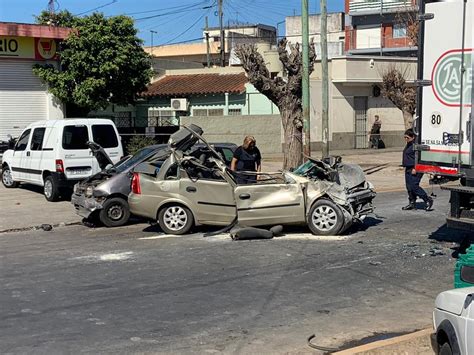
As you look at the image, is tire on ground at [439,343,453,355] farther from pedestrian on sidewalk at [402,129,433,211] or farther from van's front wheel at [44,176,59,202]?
van's front wheel at [44,176,59,202]

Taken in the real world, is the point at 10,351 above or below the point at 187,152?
below

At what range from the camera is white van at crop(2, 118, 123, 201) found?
14.6m

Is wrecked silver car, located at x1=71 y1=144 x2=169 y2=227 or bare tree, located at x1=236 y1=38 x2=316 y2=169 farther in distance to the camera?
bare tree, located at x1=236 y1=38 x2=316 y2=169

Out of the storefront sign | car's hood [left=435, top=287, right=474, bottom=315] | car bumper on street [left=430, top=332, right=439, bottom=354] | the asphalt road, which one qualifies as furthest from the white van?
car's hood [left=435, top=287, right=474, bottom=315]

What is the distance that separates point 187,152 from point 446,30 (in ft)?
15.7

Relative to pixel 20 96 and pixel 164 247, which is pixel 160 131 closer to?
pixel 20 96

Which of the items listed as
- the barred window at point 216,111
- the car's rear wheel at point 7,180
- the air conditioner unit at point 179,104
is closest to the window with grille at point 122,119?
the air conditioner unit at point 179,104

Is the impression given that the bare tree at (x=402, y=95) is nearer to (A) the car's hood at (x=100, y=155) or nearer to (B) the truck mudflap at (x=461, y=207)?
(A) the car's hood at (x=100, y=155)

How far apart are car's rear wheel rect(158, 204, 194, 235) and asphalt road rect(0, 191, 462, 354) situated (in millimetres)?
204

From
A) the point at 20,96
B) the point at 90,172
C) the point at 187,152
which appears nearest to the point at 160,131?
the point at 20,96

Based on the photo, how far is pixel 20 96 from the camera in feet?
75.6

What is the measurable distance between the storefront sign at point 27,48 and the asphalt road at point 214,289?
1351 cm

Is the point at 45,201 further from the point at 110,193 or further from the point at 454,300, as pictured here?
the point at 454,300

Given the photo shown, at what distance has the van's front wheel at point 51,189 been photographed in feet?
48.5
